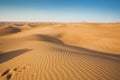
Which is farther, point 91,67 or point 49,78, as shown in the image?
point 91,67

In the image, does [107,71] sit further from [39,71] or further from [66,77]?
[39,71]

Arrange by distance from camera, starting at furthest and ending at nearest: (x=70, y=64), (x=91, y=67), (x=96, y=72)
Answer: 1. (x=70, y=64)
2. (x=91, y=67)
3. (x=96, y=72)

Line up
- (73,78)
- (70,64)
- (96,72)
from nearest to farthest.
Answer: (73,78) → (96,72) → (70,64)

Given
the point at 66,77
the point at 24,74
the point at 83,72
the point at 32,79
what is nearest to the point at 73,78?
the point at 66,77

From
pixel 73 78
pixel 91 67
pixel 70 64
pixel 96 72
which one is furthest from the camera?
pixel 70 64

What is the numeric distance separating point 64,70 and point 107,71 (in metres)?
1.57

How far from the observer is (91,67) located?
19.0ft

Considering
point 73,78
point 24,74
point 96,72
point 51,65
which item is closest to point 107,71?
point 96,72

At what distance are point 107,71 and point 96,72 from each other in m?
0.43

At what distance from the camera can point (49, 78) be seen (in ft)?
15.8

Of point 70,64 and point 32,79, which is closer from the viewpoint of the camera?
point 32,79

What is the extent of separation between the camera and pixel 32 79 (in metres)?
4.86

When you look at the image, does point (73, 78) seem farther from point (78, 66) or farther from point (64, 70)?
point (78, 66)

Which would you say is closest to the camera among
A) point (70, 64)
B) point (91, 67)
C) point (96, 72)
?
point (96, 72)
